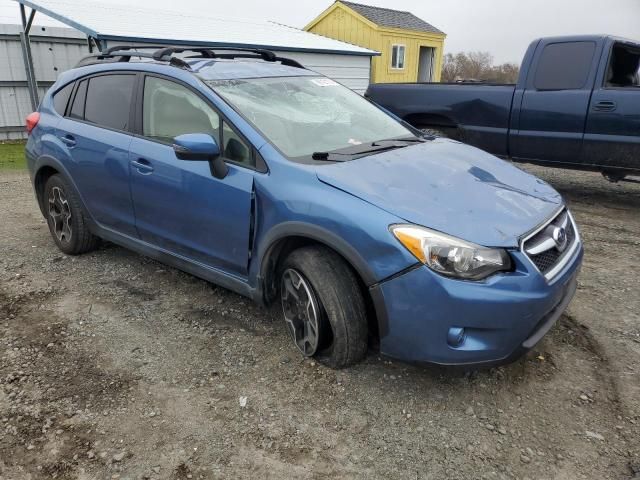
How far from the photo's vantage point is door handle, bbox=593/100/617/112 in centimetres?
581

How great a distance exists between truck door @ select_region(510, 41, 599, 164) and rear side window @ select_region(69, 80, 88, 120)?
4.93 metres

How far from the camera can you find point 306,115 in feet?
11.3

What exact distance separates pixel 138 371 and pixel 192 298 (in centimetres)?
94

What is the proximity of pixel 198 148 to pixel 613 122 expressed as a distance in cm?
497

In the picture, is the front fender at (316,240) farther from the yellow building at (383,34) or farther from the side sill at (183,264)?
the yellow building at (383,34)

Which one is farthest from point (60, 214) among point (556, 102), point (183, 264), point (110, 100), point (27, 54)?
point (27, 54)

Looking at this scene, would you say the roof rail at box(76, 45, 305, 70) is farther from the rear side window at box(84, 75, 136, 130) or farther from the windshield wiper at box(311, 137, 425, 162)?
the windshield wiper at box(311, 137, 425, 162)

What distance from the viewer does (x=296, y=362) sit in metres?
3.10

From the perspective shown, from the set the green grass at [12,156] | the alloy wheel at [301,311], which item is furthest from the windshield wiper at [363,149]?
the green grass at [12,156]

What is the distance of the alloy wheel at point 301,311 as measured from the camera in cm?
288

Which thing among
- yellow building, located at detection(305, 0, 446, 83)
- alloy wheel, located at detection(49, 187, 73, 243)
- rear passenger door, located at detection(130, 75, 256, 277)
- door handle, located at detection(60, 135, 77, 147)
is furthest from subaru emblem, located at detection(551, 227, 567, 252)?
yellow building, located at detection(305, 0, 446, 83)

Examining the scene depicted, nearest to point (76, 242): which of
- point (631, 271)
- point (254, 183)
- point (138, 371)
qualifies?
point (138, 371)

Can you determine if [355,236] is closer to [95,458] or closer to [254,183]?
[254,183]

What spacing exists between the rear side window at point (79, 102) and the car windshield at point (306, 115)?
158cm
